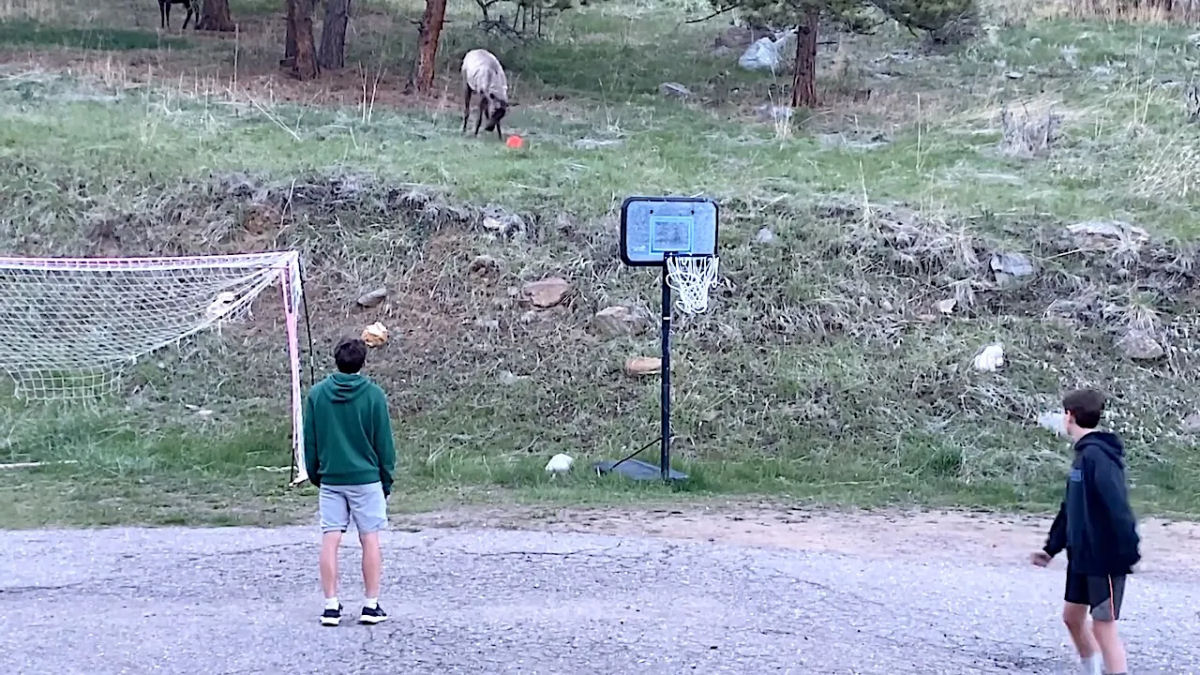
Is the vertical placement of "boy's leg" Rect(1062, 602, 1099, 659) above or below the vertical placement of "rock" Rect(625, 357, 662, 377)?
below

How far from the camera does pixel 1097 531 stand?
534 cm

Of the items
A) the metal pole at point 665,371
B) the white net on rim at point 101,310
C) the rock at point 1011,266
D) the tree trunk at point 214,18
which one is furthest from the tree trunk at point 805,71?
the tree trunk at point 214,18

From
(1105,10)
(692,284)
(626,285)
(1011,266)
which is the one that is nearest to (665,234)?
(692,284)

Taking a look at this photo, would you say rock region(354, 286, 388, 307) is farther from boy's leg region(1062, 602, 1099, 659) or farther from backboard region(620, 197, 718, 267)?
boy's leg region(1062, 602, 1099, 659)

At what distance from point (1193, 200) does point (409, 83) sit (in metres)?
11.9

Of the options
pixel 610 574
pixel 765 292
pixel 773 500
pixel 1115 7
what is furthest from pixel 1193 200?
pixel 1115 7

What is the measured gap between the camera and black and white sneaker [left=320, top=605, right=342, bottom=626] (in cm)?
622

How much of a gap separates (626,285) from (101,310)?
4947 millimetres

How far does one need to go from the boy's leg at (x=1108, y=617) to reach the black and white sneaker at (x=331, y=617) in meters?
3.20

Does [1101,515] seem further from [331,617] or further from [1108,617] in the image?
[331,617]

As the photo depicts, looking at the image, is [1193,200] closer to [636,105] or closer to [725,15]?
[636,105]

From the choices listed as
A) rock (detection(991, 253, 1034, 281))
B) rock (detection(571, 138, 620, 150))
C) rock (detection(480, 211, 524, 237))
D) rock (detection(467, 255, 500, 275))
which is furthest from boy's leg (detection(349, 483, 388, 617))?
rock (detection(571, 138, 620, 150))

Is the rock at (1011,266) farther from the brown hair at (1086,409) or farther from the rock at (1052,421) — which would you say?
the brown hair at (1086,409)

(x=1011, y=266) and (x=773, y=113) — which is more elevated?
(x=773, y=113)
